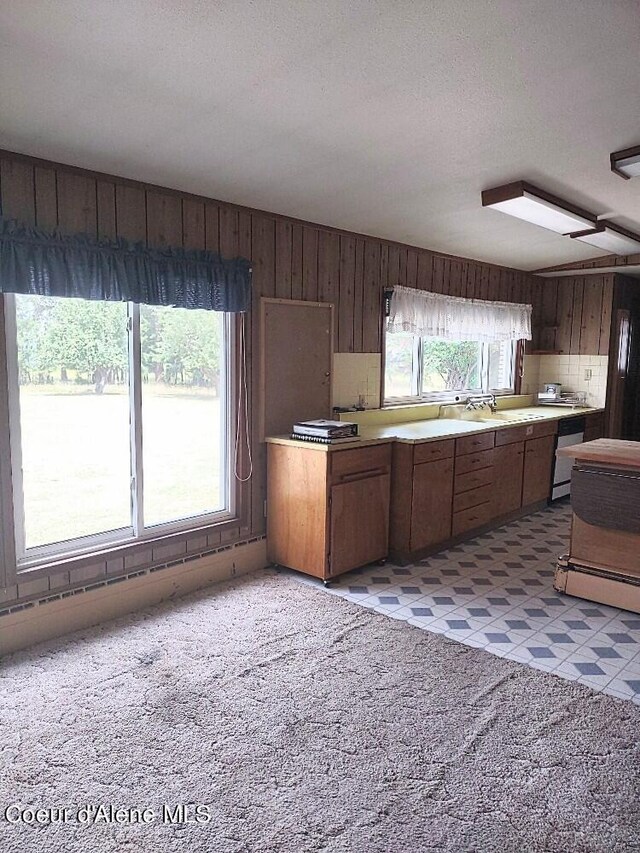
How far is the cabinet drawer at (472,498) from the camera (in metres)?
4.54

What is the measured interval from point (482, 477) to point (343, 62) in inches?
129

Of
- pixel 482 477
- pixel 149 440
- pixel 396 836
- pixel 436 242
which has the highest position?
pixel 436 242

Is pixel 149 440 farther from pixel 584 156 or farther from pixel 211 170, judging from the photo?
pixel 584 156

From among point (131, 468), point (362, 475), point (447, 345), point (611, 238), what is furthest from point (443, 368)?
point (131, 468)

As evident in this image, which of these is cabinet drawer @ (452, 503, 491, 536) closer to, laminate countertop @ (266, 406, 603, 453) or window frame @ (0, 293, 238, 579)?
laminate countertop @ (266, 406, 603, 453)

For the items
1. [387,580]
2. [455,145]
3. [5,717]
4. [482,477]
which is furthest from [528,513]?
[5,717]

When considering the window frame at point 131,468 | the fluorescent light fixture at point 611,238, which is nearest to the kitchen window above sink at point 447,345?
the fluorescent light fixture at point 611,238

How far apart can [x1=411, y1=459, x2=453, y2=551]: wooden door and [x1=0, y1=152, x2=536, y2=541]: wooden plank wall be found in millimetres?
1032

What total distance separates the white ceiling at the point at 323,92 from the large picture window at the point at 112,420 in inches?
30.3

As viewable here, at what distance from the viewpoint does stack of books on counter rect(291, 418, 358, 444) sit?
373 centimetres

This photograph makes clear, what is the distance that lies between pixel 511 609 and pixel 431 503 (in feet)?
3.17

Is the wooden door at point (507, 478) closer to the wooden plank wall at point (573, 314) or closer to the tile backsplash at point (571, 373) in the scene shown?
the tile backsplash at point (571, 373)

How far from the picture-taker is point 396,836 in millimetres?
1854

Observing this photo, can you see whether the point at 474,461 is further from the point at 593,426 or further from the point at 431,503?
the point at 593,426
